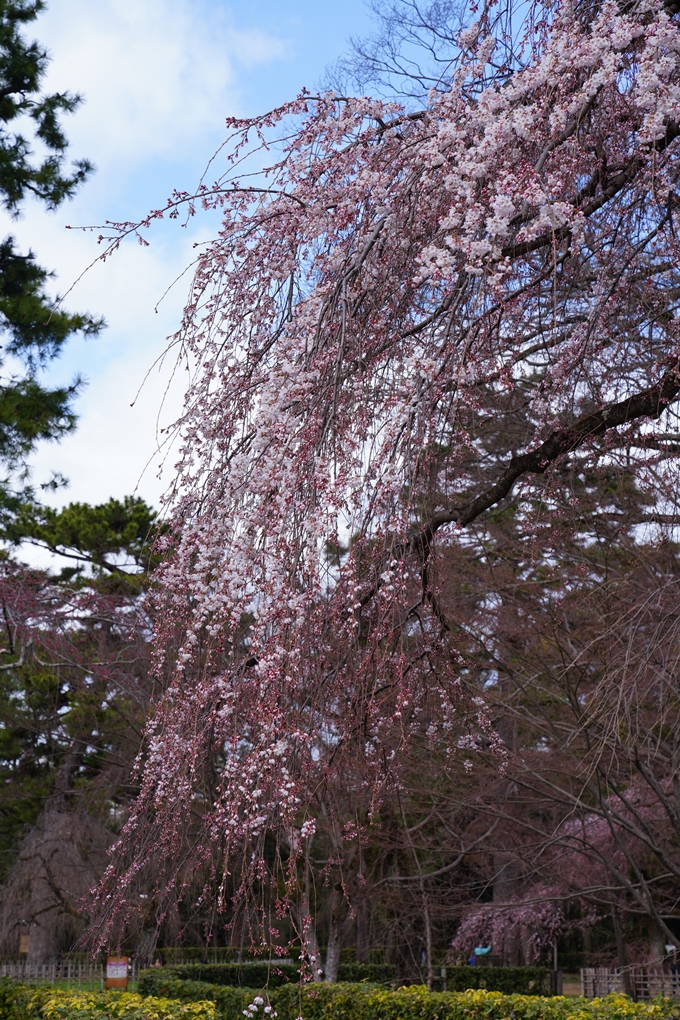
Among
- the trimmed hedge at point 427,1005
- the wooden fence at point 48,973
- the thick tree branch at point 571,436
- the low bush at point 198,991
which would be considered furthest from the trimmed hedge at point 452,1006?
the wooden fence at point 48,973

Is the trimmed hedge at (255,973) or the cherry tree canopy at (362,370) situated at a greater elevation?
the cherry tree canopy at (362,370)

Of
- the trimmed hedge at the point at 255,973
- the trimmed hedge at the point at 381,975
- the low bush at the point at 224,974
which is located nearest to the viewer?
the low bush at the point at 224,974

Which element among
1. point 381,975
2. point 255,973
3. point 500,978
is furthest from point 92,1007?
point 500,978

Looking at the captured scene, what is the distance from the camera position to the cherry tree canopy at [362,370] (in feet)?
9.16

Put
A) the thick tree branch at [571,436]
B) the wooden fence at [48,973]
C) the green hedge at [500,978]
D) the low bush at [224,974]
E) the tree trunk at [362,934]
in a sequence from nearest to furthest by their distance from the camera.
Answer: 1. the thick tree branch at [571,436]
2. the low bush at [224,974]
3. the tree trunk at [362,934]
4. the wooden fence at [48,973]
5. the green hedge at [500,978]

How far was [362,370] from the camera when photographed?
3.33m

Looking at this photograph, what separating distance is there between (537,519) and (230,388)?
2.45m

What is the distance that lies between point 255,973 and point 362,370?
11.8 metres

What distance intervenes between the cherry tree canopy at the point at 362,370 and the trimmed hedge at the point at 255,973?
28.9 ft

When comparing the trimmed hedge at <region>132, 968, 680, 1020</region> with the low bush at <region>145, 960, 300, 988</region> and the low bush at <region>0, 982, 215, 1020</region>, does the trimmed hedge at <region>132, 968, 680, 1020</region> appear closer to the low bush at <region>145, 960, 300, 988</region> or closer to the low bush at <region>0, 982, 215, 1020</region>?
the low bush at <region>0, 982, 215, 1020</region>

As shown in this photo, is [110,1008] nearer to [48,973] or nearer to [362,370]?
[362,370]

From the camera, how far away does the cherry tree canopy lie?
9.16ft

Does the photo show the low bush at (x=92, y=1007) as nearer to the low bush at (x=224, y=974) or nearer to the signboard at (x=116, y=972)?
the signboard at (x=116, y=972)

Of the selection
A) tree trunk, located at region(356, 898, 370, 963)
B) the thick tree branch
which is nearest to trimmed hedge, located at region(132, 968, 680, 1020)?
the thick tree branch
